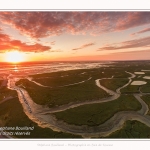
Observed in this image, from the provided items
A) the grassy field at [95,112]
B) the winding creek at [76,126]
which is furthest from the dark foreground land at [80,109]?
the winding creek at [76,126]

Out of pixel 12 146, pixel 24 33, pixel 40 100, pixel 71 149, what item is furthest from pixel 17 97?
pixel 71 149

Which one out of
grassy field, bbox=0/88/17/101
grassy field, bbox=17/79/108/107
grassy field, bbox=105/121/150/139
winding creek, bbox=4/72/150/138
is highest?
grassy field, bbox=0/88/17/101

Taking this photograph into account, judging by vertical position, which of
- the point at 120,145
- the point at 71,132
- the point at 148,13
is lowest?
the point at 120,145

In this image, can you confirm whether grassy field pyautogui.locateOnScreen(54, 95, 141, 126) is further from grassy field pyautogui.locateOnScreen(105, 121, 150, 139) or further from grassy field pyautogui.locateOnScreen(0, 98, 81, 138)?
grassy field pyautogui.locateOnScreen(0, 98, 81, 138)

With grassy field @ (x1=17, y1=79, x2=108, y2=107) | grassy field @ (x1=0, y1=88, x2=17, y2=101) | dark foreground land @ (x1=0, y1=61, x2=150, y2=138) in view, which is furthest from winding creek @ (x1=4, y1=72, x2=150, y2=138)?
grassy field @ (x1=0, y1=88, x2=17, y2=101)

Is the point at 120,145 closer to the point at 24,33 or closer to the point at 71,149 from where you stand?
the point at 71,149

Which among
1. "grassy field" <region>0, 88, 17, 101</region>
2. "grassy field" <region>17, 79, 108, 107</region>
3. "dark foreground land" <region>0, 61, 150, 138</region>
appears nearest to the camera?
"dark foreground land" <region>0, 61, 150, 138</region>

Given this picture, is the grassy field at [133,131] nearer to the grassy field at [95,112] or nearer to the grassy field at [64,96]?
the grassy field at [95,112]
